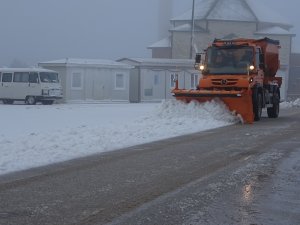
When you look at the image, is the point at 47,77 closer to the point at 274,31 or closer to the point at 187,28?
the point at 187,28

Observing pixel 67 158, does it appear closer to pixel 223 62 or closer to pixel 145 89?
pixel 223 62

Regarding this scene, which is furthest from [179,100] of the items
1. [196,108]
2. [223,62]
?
[223,62]

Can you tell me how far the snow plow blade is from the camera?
69.7 ft

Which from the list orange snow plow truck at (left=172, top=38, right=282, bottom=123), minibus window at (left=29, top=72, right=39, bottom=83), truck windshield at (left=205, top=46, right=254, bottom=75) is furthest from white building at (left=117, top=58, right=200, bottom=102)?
truck windshield at (left=205, top=46, right=254, bottom=75)

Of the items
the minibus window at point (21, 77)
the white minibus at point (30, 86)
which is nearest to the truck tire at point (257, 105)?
the white minibus at point (30, 86)

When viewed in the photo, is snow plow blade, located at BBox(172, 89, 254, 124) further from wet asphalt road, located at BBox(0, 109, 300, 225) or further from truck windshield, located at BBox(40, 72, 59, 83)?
truck windshield, located at BBox(40, 72, 59, 83)

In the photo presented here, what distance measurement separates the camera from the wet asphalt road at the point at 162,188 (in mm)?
7105

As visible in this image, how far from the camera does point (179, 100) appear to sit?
22156 millimetres

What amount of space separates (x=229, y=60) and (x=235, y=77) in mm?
1001

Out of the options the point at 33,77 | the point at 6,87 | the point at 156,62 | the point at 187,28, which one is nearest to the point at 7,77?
the point at 6,87

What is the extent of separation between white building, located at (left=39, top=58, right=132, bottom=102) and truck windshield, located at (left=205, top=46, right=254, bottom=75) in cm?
1897

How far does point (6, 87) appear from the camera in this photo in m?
37.7

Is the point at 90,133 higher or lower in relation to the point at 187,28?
lower

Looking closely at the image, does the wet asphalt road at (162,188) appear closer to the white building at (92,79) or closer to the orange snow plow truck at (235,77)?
the orange snow plow truck at (235,77)
